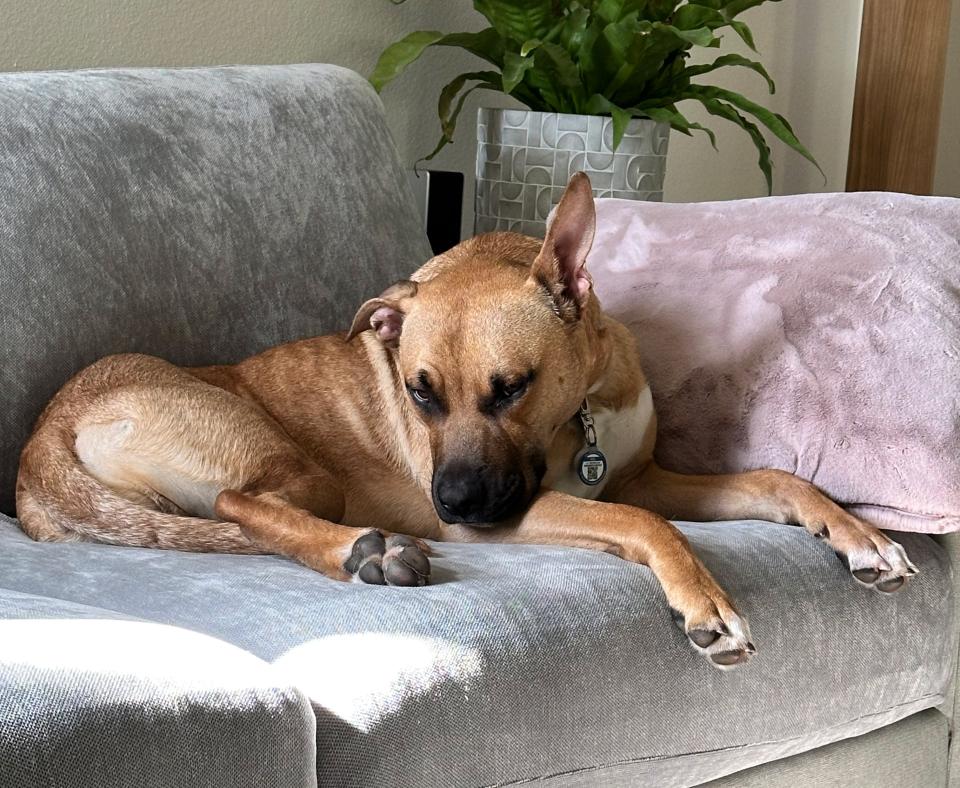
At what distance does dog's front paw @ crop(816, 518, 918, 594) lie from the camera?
189 centimetres

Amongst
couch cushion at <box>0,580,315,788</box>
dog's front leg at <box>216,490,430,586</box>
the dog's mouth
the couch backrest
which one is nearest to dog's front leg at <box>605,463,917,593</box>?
the dog's mouth

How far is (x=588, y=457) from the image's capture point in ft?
6.98

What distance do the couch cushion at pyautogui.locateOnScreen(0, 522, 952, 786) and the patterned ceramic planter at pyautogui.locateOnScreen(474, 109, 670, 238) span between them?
1.74 m

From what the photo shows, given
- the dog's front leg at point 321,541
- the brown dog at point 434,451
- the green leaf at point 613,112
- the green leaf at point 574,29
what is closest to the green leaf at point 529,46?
the green leaf at point 574,29

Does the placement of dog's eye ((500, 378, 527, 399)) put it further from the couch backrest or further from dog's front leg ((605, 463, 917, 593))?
the couch backrest

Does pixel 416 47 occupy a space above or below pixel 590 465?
above

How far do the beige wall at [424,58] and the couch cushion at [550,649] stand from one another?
157cm

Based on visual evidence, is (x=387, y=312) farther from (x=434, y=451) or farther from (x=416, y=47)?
(x=416, y=47)

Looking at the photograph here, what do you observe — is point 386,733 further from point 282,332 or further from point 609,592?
point 282,332

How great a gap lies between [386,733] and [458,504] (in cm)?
59

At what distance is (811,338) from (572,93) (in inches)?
65.1

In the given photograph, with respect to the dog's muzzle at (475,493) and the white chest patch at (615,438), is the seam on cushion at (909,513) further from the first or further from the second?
the dog's muzzle at (475,493)

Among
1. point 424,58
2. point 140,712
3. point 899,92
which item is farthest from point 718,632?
point 899,92

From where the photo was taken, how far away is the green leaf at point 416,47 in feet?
11.2
